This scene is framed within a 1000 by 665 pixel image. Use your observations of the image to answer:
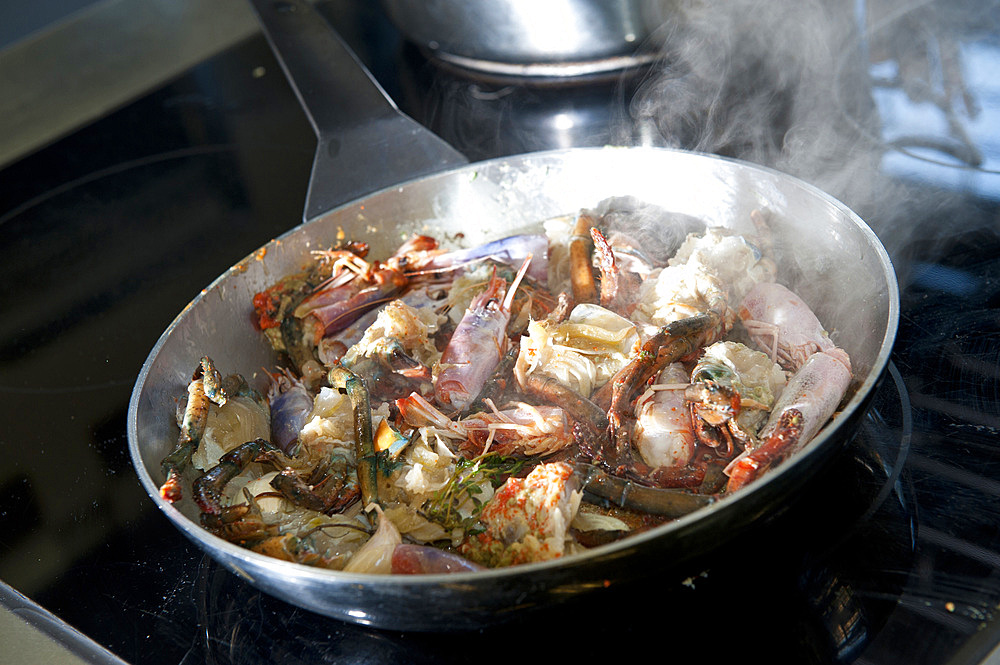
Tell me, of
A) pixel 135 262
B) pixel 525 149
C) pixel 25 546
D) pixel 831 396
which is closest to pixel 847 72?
pixel 525 149

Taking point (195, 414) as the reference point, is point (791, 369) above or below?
below

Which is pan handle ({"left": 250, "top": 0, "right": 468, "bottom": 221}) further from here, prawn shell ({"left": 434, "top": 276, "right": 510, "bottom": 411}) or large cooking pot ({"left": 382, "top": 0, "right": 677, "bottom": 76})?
prawn shell ({"left": 434, "top": 276, "right": 510, "bottom": 411})

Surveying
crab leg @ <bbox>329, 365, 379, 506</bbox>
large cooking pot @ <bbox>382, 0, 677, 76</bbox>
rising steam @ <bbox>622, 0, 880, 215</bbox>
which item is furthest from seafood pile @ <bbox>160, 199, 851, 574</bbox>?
large cooking pot @ <bbox>382, 0, 677, 76</bbox>

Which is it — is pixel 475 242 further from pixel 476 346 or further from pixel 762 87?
pixel 762 87

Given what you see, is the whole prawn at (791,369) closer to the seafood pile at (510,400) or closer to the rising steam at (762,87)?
the seafood pile at (510,400)

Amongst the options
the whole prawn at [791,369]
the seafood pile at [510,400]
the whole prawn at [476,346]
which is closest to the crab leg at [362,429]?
the seafood pile at [510,400]

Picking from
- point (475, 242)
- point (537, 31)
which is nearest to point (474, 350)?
point (475, 242)

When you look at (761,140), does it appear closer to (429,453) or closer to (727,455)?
(727,455)
